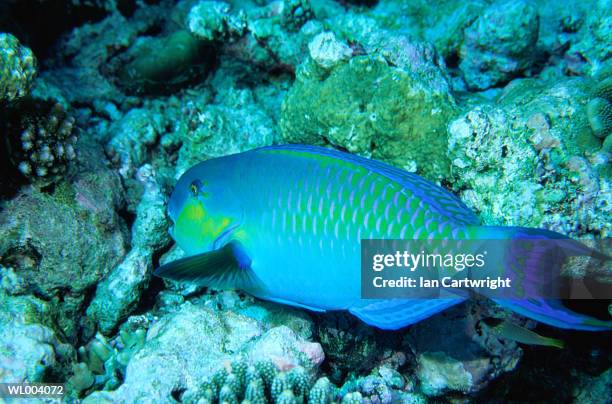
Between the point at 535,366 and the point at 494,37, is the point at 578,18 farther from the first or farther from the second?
the point at 535,366

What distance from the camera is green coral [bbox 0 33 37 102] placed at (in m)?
2.66

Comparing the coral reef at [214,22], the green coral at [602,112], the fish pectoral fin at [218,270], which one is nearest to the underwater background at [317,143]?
the green coral at [602,112]

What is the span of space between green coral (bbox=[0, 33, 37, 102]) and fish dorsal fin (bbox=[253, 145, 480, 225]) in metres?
2.02

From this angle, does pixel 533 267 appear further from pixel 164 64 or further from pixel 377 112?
pixel 164 64

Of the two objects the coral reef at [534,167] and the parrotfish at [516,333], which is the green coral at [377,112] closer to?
the coral reef at [534,167]

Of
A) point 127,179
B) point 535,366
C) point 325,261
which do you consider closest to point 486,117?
point 325,261

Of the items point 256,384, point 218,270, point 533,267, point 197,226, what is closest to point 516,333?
point 533,267

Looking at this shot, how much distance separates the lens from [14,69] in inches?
106

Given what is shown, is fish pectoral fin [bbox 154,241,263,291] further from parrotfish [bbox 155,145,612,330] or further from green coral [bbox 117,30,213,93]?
green coral [bbox 117,30,213,93]

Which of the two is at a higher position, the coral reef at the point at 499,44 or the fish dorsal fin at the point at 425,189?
the coral reef at the point at 499,44

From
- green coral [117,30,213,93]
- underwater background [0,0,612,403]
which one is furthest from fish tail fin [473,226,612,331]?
green coral [117,30,213,93]

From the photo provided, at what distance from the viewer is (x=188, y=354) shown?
2.76 m

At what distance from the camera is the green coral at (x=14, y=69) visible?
2.66 meters

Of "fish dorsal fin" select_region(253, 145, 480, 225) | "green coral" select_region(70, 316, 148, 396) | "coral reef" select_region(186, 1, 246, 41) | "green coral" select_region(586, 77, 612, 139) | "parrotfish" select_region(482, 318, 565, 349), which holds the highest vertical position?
"coral reef" select_region(186, 1, 246, 41)
